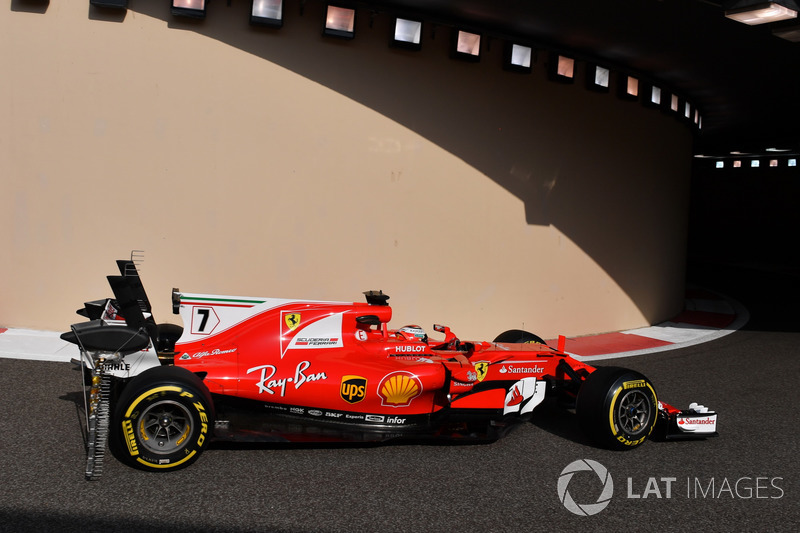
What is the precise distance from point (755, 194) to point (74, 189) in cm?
2372

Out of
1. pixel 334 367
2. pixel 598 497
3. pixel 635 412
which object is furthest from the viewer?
pixel 635 412

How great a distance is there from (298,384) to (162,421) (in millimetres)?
997

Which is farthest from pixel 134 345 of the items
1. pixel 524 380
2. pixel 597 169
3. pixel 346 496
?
pixel 597 169

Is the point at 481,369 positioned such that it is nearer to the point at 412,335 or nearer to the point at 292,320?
the point at 412,335

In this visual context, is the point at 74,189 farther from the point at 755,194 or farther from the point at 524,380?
the point at 755,194

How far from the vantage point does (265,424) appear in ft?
16.6

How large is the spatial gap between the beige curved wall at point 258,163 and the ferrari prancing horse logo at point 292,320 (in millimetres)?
2978

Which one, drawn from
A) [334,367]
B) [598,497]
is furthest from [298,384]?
[598,497]

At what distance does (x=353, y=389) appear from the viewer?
17.2ft

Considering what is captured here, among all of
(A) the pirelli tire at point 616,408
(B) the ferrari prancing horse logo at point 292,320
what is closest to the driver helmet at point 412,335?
(B) the ferrari prancing horse logo at point 292,320

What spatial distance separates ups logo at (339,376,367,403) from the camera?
5.21 meters

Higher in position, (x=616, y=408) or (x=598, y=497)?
(x=616, y=408)
